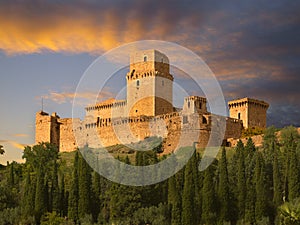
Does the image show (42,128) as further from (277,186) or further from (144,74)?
(277,186)

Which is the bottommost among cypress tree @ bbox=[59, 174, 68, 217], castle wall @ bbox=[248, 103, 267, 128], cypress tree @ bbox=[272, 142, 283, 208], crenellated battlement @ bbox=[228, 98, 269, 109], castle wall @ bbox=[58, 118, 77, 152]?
cypress tree @ bbox=[59, 174, 68, 217]

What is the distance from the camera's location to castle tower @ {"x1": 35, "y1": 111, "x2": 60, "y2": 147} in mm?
86000

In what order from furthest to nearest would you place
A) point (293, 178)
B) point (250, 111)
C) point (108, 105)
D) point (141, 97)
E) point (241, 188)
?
point (108, 105)
point (250, 111)
point (141, 97)
point (241, 188)
point (293, 178)

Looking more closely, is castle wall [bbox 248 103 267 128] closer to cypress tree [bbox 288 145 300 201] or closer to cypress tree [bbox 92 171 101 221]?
cypress tree [bbox 288 145 300 201]

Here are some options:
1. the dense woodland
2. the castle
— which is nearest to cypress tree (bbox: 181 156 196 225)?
the dense woodland

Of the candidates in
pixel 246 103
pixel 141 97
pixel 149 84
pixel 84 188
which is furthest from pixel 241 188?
pixel 246 103

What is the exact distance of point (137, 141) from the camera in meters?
74.4

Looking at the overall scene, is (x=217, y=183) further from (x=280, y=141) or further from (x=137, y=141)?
(x=137, y=141)

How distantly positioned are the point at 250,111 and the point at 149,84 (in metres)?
14.8

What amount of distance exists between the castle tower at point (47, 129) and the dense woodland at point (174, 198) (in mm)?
35893

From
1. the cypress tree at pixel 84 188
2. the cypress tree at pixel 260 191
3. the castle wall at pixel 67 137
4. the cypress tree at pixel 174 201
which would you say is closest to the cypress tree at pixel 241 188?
the cypress tree at pixel 260 191

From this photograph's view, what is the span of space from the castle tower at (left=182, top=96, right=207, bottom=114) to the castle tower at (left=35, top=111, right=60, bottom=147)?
1844 centimetres

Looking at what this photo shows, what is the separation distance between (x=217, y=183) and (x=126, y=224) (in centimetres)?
766

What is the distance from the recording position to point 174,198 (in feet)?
145
